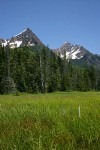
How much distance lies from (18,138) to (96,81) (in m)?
136

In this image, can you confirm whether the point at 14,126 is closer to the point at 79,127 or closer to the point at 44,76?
the point at 79,127

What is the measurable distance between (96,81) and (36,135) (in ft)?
446

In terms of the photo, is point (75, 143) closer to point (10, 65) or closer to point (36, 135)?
point (36, 135)

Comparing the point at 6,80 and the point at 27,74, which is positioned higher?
the point at 27,74

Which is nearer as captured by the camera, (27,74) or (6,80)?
(6,80)

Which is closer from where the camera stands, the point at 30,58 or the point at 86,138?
the point at 86,138

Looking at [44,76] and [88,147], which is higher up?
[44,76]

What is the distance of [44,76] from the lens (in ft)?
291

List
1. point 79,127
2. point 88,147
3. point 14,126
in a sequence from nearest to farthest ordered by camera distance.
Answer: point 88,147
point 79,127
point 14,126

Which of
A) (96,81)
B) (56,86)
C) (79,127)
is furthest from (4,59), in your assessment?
(79,127)

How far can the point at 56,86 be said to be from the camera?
94.0 meters

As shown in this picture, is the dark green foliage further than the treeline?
No

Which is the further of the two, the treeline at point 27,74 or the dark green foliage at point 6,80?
Answer: the treeline at point 27,74

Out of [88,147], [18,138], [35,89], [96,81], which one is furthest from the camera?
[96,81]
